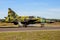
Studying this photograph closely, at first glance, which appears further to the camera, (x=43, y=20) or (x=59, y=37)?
(x=43, y=20)

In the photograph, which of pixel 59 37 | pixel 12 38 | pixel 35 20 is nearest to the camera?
pixel 12 38

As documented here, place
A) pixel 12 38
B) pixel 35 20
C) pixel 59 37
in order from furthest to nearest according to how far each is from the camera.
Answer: pixel 35 20
pixel 59 37
pixel 12 38

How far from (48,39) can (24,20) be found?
1229 inches

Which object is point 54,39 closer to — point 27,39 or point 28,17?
point 27,39

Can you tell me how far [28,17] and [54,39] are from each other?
30654 mm

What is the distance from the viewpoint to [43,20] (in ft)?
179

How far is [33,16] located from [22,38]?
30945mm

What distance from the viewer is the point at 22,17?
5478 centimetres

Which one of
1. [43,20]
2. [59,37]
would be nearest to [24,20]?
[43,20]

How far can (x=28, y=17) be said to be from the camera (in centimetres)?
5406

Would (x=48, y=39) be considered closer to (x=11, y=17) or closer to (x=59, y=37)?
(x=59, y=37)

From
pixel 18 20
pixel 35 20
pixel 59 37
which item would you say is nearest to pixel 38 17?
pixel 35 20

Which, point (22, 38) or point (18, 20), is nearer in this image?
point (22, 38)

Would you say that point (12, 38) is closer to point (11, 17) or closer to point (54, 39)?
point (54, 39)
